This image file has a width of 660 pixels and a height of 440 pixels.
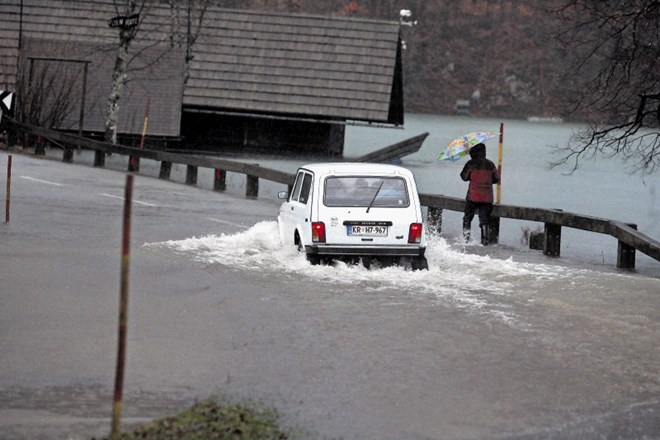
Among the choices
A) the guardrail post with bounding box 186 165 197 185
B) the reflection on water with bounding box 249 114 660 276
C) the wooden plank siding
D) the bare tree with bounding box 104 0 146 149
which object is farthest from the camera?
the wooden plank siding

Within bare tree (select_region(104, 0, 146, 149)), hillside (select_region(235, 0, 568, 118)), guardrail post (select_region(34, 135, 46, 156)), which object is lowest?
guardrail post (select_region(34, 135, 46, 156))

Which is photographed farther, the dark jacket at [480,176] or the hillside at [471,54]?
the hillside at [471,54]

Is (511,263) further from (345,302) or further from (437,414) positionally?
(437,414)

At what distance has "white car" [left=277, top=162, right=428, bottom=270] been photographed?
57.5 ft

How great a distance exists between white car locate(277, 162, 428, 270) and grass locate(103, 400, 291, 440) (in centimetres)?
795

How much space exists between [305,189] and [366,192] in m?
0.99

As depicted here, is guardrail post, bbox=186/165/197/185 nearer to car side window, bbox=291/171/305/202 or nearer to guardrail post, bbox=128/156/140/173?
guardrail post, bbox=128/156/140/173

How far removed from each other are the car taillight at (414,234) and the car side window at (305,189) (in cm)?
147

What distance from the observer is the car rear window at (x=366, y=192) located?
699 inches

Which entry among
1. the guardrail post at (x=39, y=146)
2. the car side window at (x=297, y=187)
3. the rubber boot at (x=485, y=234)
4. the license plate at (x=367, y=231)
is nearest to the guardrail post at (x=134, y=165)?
the guardrail post at (x=39, y=146)

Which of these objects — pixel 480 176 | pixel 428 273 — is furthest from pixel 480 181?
pixel 428 273

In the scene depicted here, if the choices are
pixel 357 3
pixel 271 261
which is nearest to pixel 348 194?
pixel 271 261

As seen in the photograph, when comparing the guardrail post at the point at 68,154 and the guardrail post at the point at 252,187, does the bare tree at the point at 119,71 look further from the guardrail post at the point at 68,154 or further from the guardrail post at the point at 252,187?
the guardrail post at the point at 252,187

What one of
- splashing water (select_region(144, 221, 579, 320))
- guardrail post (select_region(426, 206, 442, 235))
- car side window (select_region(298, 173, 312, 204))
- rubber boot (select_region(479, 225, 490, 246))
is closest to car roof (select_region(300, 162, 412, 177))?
car side window (select_region(298, 173, 312, 204))
